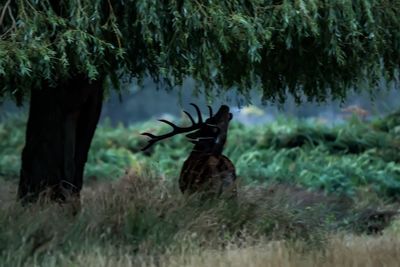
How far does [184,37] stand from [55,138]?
3168 millimetres

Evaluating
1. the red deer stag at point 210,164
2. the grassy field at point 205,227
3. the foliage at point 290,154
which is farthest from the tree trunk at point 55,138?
the foliage at point 290,154

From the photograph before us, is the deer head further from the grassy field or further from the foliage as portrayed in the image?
the foliage

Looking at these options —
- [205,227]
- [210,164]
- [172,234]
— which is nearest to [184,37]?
[172,234]

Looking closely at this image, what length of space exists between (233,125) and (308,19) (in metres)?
18.3

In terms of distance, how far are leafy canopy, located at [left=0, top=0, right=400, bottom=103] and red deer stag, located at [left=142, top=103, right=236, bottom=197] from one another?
112 cm

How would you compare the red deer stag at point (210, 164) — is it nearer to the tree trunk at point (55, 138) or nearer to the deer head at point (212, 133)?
the deer head at point (212, 133)

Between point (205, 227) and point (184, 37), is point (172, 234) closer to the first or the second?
point (205, 227)

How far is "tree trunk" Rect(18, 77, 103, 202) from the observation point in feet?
36.6

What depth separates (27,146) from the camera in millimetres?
11594

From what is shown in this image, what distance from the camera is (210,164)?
11.6 metres

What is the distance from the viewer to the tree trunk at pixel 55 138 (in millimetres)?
11141

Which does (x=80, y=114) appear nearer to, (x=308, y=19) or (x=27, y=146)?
(x=27, y=146)

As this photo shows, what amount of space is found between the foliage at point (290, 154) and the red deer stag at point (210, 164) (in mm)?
7262

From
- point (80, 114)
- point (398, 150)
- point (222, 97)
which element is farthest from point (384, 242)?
point (398, 150)
